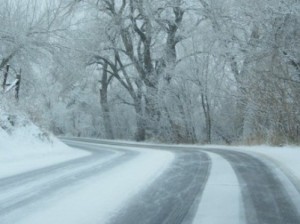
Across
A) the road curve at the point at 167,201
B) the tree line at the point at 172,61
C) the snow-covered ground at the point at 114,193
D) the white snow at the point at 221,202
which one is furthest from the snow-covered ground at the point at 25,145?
the white snow at the point at 221,202

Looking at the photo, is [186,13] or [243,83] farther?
[186,13]

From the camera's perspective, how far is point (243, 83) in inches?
774

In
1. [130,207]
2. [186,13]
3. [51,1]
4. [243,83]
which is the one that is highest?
[186,13]

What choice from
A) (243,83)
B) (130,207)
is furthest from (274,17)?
(130,207)

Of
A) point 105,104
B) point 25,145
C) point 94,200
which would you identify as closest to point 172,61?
point 105,104

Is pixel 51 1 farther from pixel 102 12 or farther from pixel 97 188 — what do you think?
pixel 97 188

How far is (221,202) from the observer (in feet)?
19.4

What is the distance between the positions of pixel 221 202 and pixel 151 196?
0.97 meters

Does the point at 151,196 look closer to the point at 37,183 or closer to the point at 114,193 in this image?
the point at 114,193

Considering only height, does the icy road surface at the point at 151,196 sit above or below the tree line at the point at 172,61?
below

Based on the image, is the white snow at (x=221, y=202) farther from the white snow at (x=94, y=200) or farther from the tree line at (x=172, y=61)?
the tree line at (x=172, y=61)

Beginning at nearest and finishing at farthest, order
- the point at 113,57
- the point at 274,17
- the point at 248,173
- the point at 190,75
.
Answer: the point at 248,173 < the point at 274,17 < the point at 190,75 < the point at 113,57

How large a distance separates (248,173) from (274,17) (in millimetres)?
7279

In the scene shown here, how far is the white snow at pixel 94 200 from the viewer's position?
507cm
